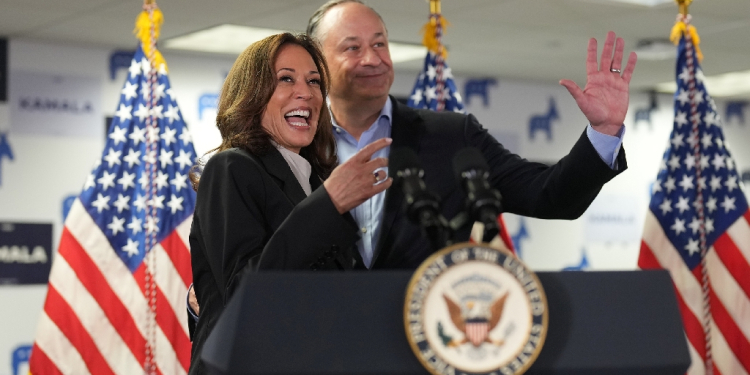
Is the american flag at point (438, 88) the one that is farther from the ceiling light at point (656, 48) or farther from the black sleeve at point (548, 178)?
the ceiling light at point (656, 48)

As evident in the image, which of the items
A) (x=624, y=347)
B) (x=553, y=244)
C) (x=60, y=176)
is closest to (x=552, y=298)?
(x=624, y=347)

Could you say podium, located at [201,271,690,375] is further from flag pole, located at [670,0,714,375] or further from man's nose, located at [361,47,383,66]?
flag pole, located at [670,0,714,375]

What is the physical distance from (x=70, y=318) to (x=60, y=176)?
2.55m

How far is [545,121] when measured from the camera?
8.07m

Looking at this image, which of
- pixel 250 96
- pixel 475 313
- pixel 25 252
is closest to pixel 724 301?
pixel 250 96

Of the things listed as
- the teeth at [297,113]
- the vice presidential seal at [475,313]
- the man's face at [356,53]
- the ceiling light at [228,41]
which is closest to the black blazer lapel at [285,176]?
the teeth at [297,113]

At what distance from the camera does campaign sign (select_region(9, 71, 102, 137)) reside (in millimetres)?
5824

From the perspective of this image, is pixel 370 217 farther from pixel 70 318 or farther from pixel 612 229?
pixel 612 229

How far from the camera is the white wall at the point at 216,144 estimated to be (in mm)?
5824

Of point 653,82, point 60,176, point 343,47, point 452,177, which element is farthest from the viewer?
point 653,82

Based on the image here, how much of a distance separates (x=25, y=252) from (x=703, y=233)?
13.8 ft

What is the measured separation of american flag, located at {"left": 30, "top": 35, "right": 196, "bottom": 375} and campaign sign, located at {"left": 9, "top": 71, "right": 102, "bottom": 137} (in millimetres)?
2399

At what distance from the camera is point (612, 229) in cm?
831

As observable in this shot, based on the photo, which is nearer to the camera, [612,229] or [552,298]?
[552,298]
